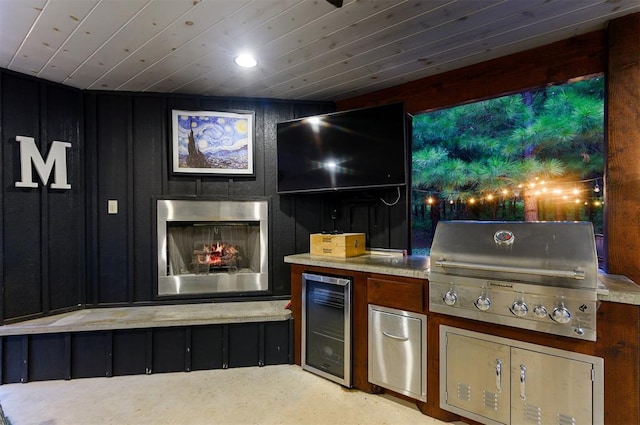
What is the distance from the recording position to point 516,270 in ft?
5.69

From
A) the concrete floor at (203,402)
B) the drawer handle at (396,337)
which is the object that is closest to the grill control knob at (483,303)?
the drawer handle at (396,337)

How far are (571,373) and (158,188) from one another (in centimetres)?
321

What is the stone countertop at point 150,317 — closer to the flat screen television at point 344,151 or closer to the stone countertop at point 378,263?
the stone countertop at point 378,263

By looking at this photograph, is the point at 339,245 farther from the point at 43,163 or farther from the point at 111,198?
the point at 43,163

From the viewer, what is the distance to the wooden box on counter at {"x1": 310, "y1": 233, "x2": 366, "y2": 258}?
2.66 metres

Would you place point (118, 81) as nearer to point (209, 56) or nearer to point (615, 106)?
point (209, 56)

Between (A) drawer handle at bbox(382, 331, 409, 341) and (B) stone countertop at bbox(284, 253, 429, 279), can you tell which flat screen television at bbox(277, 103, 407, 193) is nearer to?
(B) stone countertop at bbox(284, 253, 429, 279)

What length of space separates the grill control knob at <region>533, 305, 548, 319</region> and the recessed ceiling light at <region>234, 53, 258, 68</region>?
7.64 ft

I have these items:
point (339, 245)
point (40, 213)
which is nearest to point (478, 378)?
point (339, 245)

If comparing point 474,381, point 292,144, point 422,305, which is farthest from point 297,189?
point 474,381

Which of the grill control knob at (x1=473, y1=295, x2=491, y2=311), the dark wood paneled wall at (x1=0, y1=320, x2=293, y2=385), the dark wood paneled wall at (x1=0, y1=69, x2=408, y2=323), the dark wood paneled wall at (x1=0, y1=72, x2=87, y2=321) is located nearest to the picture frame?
the dark wood paneled wall at (x1=0, y1=69, x2=408, y2=323)

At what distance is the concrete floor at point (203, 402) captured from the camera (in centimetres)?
201

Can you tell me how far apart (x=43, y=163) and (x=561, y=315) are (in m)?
3.63

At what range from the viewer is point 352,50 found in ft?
7.25
